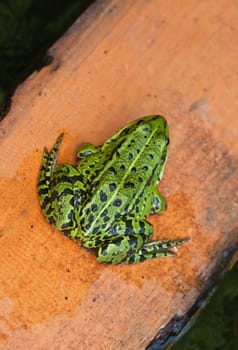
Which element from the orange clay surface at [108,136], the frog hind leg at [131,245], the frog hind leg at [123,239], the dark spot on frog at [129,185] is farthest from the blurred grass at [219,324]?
the dark spot on frog at [129,185]

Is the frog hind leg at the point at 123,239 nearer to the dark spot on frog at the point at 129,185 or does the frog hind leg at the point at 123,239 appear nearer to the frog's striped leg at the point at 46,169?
the dark spot on frog at the point at 129,185

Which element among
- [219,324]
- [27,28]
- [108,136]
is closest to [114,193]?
[108,136]

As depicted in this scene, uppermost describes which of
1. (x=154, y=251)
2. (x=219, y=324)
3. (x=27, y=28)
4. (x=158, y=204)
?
(x=27, y=28)

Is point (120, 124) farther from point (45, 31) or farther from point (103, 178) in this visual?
point (45, 31)

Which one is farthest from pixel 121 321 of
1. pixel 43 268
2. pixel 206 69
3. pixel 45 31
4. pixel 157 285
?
pixel 45 31

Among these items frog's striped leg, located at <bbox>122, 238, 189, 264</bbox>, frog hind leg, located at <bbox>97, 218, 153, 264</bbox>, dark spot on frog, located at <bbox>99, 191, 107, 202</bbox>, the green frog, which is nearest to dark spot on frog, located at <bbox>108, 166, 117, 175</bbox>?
the green frog

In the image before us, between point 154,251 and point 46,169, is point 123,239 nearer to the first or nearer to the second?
point 154,251

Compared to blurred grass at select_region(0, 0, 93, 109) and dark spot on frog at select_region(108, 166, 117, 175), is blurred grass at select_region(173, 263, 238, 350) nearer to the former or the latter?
dark spot on frog at select_region(108, 166, 117, 175)
